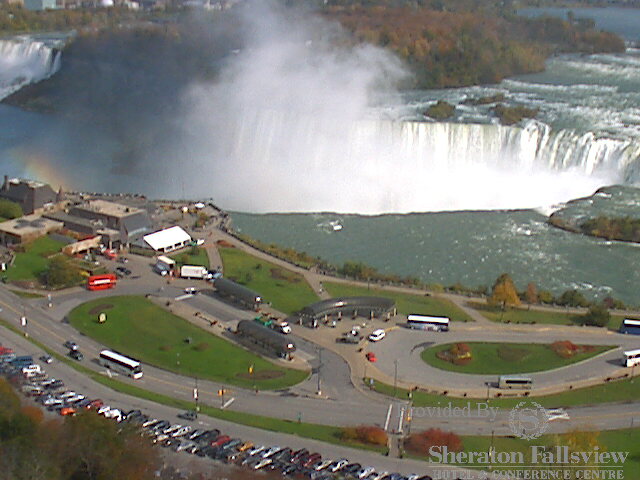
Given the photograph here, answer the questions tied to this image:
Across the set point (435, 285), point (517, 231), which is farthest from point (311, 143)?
point (435, 285)

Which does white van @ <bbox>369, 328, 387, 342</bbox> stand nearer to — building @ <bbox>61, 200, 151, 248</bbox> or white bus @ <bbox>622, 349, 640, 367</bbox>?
white bus @ <bbox>622, 349, 640, 367</bbox>

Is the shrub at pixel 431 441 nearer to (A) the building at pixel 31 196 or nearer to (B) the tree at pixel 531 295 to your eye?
(B) the tree at pixel 531 295

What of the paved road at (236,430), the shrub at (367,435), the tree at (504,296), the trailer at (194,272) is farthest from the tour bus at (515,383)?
the trailer at (194,272)

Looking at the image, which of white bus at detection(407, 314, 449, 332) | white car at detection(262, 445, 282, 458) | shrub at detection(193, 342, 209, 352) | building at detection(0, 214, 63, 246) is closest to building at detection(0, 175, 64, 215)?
building at detection(0, 214, 63, 246)

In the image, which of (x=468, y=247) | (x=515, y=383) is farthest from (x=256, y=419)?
(x=468, y=247)

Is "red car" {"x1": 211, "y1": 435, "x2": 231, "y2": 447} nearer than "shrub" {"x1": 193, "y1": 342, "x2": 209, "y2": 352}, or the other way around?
"red car" {"x1": 211, "y1": 435, "x2": 231, "y2": 447}

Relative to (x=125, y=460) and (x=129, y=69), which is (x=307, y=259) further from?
(x=129, y=69)
